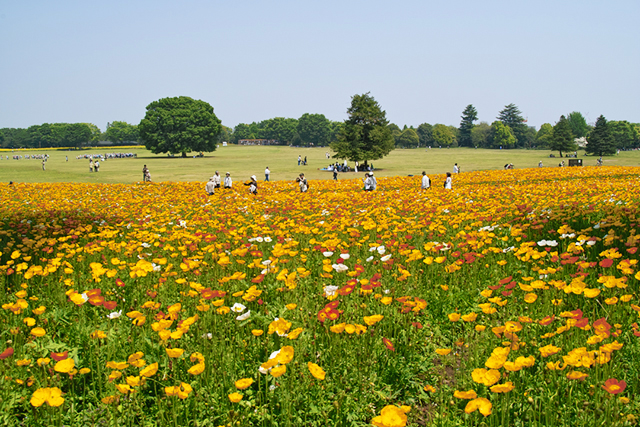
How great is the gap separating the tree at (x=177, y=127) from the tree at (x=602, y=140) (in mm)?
77315

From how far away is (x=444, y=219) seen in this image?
9016mm

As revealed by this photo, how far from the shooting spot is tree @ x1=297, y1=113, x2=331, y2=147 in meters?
162

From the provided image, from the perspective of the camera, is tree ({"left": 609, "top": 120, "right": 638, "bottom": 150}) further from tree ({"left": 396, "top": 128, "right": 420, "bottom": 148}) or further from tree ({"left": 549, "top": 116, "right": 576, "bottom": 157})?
tree ({"left": 396, "top": 128, "right": 420, "bottom": 148})

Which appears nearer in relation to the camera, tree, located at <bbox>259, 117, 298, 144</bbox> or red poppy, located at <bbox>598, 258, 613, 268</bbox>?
red poppy, located at <bbox>598, 258, 613, 268</bbox>

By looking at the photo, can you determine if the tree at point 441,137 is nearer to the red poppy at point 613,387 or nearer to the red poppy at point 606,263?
the red poppy at point 606,263

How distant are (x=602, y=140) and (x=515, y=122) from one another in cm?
8162

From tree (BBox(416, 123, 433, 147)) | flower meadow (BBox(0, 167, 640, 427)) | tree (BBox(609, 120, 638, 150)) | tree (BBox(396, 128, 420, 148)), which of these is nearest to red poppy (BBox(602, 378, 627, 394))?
flower meadow (BBox(0, 167, 640, 427))

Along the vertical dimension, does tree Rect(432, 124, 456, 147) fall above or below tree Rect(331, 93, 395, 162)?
above

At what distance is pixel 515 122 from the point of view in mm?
157125

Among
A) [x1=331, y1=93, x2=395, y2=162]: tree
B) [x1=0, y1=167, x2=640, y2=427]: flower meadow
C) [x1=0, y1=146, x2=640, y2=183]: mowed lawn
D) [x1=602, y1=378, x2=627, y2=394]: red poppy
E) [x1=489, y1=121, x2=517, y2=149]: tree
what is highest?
[x1=489, y1=121, x2=517, y2=149]: tree

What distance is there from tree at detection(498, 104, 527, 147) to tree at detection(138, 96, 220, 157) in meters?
117

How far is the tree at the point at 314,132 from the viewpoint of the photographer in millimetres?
161750

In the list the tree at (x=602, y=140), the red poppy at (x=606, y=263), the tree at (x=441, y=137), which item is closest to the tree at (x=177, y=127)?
the tree at (x=602, y=140)

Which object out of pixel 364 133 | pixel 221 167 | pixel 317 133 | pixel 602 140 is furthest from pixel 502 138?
pixel 221 167
